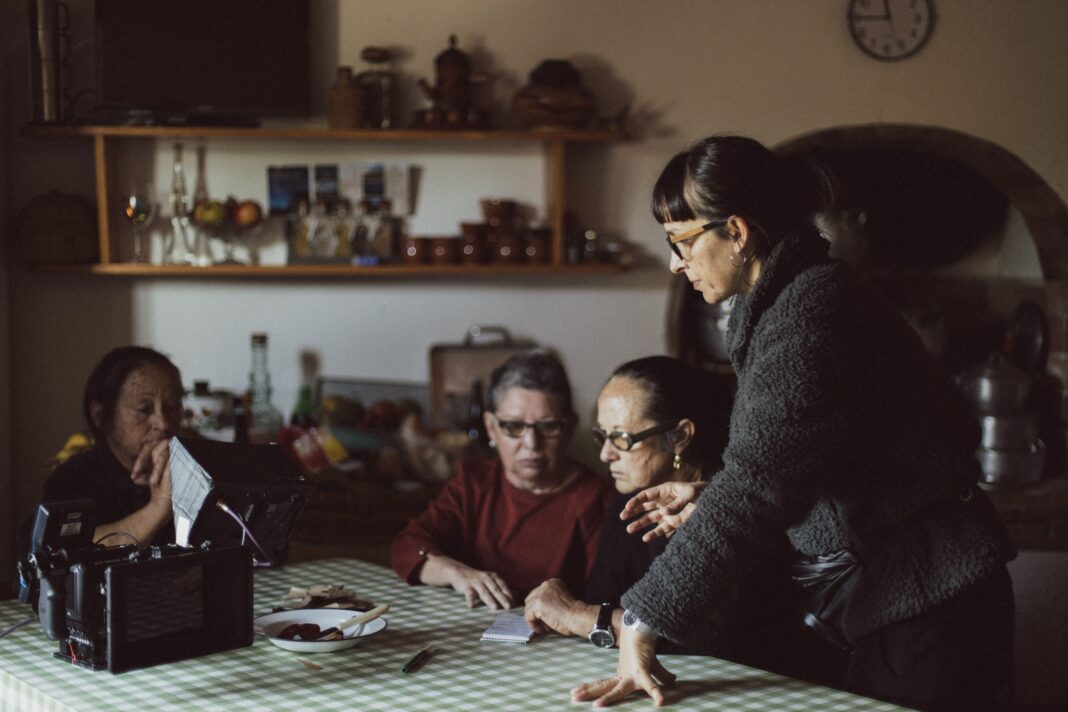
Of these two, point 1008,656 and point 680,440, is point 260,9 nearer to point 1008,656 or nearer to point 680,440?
point 680,440

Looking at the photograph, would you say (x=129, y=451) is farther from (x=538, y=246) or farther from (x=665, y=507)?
(x=538, y=246)

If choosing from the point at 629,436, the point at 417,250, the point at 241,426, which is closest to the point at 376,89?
the point at 417,250

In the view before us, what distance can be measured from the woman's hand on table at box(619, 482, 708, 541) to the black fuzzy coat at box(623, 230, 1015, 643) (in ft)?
0.71

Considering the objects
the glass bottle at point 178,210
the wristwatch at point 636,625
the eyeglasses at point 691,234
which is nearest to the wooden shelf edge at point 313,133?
the glass bottle at point 178,210

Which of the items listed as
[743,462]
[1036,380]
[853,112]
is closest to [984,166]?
[853,112]

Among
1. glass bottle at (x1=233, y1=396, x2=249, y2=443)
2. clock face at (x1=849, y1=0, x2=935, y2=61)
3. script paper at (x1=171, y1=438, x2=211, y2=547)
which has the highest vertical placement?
clock face at (x1=849, y1=0, x2=935, y2=61)

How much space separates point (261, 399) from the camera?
12.9ft

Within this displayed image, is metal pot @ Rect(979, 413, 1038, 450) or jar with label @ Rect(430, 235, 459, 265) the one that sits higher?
jar with label @ Rect(430, 235, 459, 265)

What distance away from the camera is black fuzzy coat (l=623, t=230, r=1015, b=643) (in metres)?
1.59

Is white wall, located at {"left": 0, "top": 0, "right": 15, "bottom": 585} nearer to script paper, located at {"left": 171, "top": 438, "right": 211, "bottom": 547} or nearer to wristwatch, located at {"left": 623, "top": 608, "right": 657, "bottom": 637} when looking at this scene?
script paper, located at {"left": 171, "top": 438, "right": 211, "bottom": 547}

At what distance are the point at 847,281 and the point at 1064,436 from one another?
2.74 meters

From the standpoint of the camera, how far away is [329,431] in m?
3.79

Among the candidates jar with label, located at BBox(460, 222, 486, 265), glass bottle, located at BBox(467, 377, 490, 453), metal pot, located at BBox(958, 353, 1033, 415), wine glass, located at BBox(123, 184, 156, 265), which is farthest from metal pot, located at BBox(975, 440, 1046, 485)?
wine glass, located at BBox(123, 184, 156, 265)

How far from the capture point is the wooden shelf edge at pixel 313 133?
12.0 feet
